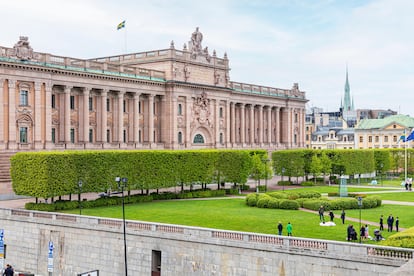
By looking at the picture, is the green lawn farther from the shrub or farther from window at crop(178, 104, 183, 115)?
window at crop(178, 104, 183, 115)

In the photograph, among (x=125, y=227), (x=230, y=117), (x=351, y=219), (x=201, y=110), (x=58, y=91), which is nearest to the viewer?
(x=125, y=227)

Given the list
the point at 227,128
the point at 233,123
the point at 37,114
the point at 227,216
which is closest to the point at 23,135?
the point at 37,114

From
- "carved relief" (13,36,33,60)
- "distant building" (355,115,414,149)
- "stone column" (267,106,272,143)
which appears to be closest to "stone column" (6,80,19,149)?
"carved relief" (13,36,33,60)

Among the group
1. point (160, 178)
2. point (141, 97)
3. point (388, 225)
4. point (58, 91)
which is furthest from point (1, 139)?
point (388, 225)

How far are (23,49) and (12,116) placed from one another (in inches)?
338

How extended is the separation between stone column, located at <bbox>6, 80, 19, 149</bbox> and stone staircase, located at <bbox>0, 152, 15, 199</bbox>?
6.36 feet

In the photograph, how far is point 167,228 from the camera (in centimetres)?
4022

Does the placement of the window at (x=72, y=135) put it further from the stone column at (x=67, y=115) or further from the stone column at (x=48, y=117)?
the stone column at (x=48, y=117)

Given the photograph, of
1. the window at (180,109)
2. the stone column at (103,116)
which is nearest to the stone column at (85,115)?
the stone column at (103,116)

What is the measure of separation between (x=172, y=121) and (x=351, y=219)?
1960 inches

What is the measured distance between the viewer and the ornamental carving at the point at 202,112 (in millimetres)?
100875

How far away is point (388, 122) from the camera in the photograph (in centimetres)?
15862

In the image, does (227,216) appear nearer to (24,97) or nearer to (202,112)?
(24,97)

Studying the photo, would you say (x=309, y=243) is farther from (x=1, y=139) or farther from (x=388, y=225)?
(x=1, y=139)
